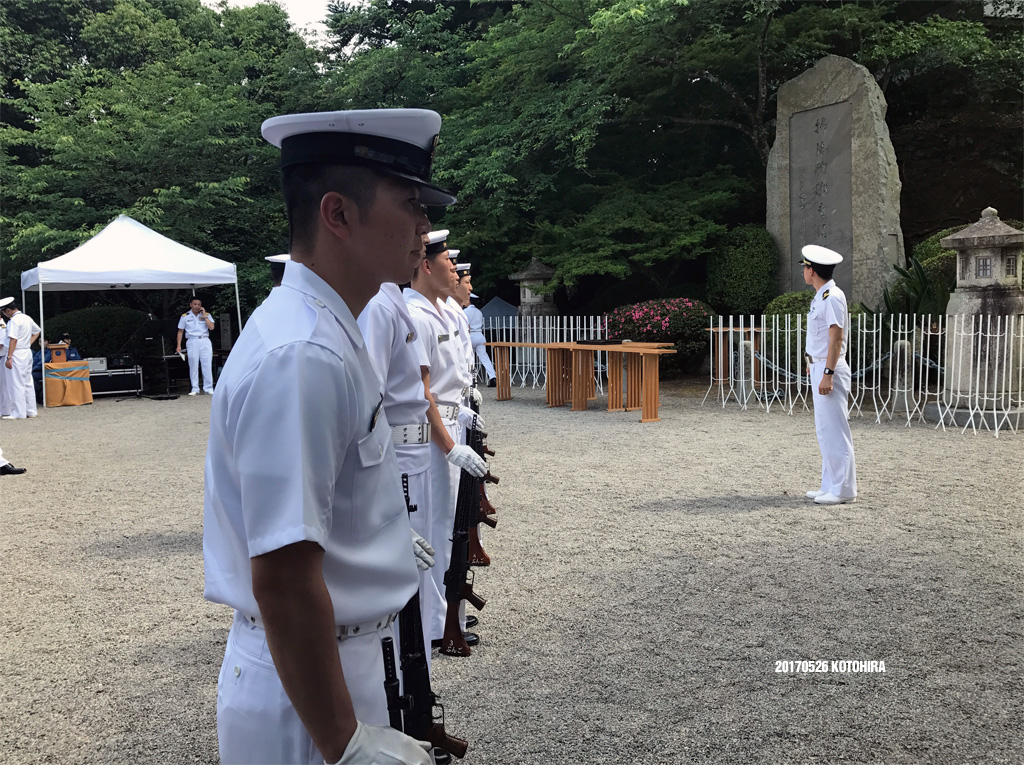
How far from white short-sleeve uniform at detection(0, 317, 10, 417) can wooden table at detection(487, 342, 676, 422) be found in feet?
27.4

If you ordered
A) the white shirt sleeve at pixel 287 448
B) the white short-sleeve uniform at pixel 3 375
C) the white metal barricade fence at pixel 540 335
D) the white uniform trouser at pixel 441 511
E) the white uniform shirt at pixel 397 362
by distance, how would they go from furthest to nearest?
the white metal barricade fence at pixel 540 335 → the white short-sleeve uniform at pixel 3 375 → the white uniform trouser at pixel 441 511 → the white uniform shirt at pixel 397 362 → the white shirt sleeve at pixel 287 448

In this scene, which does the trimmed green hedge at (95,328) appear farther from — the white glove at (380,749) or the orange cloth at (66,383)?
the white glove at (380,749)

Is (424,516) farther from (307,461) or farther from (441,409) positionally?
(307,461)

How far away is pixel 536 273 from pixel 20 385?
397 inches

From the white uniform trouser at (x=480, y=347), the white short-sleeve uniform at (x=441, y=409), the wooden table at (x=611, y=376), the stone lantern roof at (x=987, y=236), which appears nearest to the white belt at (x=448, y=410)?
the white short-sleeve uniform at (x=441, y=409)

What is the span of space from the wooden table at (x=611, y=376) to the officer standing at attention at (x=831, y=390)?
14.7ft

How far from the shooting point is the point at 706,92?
58.7 feet

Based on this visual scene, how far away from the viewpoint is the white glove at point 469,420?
4.59 metres

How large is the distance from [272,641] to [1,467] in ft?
30.6

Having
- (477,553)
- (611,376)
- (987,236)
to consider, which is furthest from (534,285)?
(477,553)

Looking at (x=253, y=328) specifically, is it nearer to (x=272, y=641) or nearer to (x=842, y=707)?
(x=272, y=641)

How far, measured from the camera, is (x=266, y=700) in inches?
53.3

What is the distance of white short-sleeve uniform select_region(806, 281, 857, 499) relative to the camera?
671 centimetres

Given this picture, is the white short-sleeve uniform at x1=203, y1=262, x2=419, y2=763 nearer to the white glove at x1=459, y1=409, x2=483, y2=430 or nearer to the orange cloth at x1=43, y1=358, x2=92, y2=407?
the white glove at x1=459, y1=409, x2=483, y2=430
